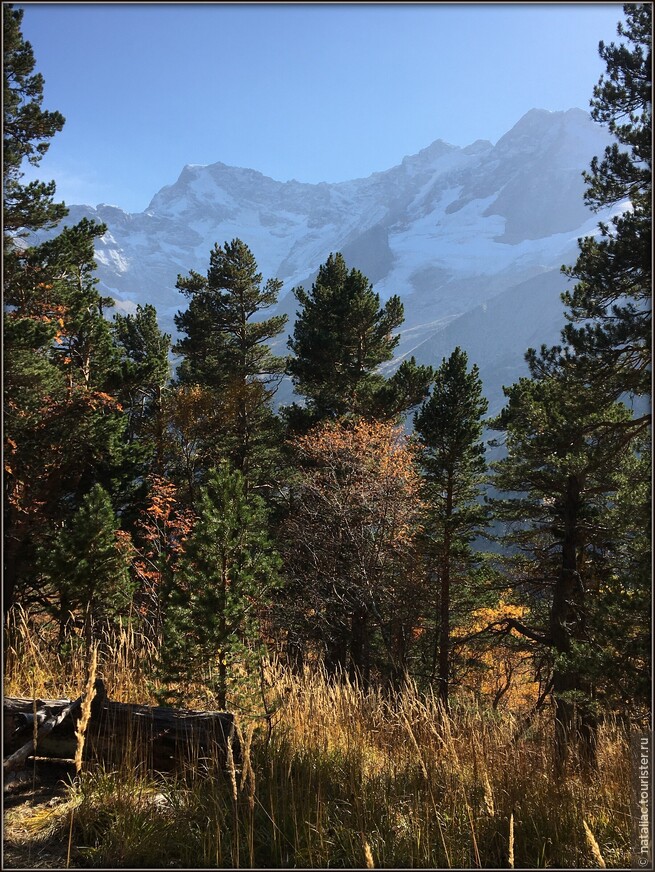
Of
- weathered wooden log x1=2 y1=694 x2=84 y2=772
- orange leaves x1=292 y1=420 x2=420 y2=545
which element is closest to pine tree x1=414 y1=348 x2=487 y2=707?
orange leaves x1=292 y1=420 x2=420 y2=545

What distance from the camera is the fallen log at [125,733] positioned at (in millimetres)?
3229

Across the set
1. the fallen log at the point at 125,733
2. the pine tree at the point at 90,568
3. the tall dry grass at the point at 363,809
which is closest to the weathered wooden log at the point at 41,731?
the fallen log at the point at 125,733

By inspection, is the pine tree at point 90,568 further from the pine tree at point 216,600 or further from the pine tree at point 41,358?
the pine tree at point 216,600

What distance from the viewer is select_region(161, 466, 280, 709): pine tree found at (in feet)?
16.2

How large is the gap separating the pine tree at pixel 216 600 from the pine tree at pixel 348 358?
13.1 meters

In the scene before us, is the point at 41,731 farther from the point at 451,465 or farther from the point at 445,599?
the point at 451,465

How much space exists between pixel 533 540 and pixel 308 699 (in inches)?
456

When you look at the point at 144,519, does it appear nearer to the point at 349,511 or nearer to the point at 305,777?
the point at 349,511

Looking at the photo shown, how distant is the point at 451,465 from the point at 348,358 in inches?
221

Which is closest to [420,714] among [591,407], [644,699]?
[644,699]

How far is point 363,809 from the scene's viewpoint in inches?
110

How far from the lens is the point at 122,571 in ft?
27.3

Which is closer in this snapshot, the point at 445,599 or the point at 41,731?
the point at 41,731

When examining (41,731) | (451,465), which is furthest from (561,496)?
(41,731)
